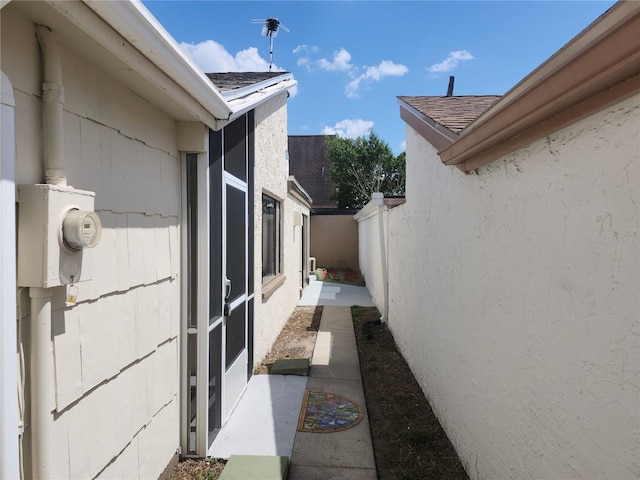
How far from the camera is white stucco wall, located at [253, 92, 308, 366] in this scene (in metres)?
5.70

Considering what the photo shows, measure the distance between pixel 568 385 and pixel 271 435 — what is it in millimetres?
2854

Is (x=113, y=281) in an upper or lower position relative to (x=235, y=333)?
upper

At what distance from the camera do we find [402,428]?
3959mm

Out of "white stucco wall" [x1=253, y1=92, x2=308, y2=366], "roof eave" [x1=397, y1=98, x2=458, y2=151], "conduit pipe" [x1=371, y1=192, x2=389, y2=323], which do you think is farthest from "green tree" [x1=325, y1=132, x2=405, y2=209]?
"roof eave" [x1=397, y1=98, x2=458, y2=151]

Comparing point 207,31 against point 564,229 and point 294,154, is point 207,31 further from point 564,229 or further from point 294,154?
point 294,154

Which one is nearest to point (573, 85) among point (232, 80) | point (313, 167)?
point (232, 80)

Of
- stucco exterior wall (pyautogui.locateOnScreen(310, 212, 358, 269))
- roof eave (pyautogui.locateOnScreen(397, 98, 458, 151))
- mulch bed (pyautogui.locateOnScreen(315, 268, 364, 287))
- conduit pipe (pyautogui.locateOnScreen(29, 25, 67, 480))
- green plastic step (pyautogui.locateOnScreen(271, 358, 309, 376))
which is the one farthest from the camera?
stucco exterior wall (pyautogui.locateOnScreen(310, 212, 358, 269))

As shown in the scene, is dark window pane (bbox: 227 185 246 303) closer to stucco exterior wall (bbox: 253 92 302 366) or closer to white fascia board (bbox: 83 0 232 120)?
stucco exterior wall (bbox: 253 92 302 366)

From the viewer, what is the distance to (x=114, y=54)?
193 centimetres

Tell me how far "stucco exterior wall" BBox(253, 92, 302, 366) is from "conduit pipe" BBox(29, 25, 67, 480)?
3.77 meters

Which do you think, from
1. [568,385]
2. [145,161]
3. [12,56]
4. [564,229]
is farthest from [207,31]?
[568,385]

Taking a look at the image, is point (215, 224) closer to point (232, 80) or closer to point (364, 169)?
point (232, 80)

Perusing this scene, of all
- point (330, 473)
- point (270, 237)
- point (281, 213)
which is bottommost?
point (330, 473)

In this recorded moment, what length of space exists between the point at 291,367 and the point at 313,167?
2365 cm
